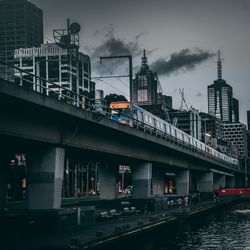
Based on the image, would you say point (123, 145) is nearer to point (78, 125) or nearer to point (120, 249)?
point (78, 125)

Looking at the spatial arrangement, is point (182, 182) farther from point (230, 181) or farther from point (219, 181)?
point (230, 181)

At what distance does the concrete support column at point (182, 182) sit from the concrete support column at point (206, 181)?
79.1 feet

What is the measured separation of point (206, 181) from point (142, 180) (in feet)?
169

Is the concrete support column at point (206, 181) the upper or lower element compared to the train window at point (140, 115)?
lower

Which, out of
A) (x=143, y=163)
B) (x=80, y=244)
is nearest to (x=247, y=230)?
(x=143, y=163)

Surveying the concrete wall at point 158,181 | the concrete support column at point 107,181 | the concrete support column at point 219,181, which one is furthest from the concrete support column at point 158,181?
the concrete support column at point 219,181

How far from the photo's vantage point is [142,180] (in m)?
56.1

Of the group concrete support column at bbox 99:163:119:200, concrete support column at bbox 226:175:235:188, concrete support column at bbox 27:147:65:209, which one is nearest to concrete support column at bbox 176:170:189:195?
concrete support column at bbox 99:163:119:200

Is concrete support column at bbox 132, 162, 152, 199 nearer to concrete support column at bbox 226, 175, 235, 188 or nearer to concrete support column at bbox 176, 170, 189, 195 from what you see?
concrete support column at bbox 176, 170, 189, 195

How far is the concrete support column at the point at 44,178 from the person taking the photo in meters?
32.0

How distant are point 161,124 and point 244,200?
1601 inches

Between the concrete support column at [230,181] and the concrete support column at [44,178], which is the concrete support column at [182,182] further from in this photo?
the concrete support column at [230,181]

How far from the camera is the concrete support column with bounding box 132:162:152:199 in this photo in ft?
181

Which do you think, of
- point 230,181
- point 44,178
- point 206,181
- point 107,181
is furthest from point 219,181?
point 44,178
